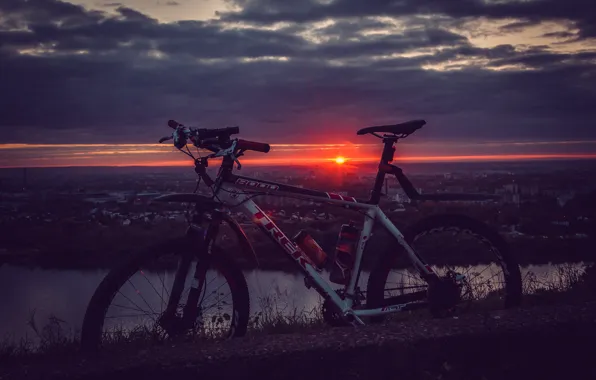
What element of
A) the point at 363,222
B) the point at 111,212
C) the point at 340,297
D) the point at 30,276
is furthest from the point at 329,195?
the point at 111,212

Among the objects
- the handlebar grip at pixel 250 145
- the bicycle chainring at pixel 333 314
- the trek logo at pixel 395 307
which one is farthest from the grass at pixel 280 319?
the handlebar grip at pixel 250 145

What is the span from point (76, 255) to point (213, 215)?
14.7 meters

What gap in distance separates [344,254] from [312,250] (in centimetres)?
24

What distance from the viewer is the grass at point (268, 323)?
3.77 m

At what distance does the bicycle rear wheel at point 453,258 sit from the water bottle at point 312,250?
40cm

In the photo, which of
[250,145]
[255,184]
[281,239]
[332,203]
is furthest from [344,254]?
[250,145]

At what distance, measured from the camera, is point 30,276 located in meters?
13.6

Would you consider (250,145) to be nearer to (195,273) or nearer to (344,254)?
(195,273)

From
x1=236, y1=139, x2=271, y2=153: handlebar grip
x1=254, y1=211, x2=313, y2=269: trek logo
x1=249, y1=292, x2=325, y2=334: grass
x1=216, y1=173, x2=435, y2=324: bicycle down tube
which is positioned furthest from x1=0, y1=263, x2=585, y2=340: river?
x1=236, y1=139, x2=271, y2=153: handlebar grip

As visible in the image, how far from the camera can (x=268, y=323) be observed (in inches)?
181

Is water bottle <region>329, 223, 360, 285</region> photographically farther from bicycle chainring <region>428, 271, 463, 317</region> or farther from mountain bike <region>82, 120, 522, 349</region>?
bicycle chainring <region>428, 271, 463, 317</region>

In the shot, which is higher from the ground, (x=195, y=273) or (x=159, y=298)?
(x=195, y=273)

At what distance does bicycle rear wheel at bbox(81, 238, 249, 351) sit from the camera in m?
3.08

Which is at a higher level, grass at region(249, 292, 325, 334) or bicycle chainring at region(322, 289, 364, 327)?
bicycle chainring at region(322, 289, 364, 327)
